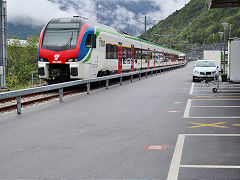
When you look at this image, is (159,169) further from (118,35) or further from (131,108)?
(118,35)

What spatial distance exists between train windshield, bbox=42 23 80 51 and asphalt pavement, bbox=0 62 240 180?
6.89m

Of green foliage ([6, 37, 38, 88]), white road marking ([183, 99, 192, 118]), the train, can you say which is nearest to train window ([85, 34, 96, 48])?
the train

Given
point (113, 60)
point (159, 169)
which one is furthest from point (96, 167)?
point (113, 60)

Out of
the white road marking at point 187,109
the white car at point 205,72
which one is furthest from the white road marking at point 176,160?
the white car at point 205,72

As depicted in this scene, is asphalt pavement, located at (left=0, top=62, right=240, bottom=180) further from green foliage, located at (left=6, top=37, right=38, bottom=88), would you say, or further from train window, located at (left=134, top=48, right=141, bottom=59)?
green foliage, located at (left=6, top=37, right=38, bottom=88)

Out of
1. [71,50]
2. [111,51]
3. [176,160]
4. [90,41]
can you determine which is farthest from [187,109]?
[111,51]

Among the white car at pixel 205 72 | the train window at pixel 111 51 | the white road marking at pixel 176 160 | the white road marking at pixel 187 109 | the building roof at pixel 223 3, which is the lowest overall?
the white road marking at pixel 176 160

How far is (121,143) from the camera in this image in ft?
21.8

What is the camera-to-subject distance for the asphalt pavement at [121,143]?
16.3 ft

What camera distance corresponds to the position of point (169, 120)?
9195mm

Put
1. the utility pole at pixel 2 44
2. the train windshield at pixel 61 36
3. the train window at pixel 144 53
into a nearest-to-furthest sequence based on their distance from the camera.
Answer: the utility pole at pixel 2 44
the train windshield at pixel 61 36
the train window at pixel 144 53

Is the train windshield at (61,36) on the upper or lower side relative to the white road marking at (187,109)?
upper

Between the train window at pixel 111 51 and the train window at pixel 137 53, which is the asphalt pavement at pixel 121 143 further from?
the train window at pixel 137 53

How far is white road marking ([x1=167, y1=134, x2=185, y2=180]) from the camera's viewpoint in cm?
473
